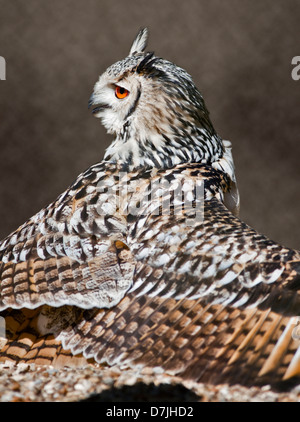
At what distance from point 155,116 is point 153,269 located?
68 centimetres

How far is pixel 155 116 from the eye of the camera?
1904 millimetres

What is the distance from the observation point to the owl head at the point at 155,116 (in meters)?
1.90

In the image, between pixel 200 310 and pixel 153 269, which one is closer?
pixel 200 310

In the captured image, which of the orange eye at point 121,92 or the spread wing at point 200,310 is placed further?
the orange eye at point 121,92

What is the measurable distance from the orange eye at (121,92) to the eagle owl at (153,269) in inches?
0.9

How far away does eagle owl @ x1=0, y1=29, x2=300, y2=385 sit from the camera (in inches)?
50.5

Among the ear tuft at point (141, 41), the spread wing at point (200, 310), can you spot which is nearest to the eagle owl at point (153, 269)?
the spread wing at point (200, 310)

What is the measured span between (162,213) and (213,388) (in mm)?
538
